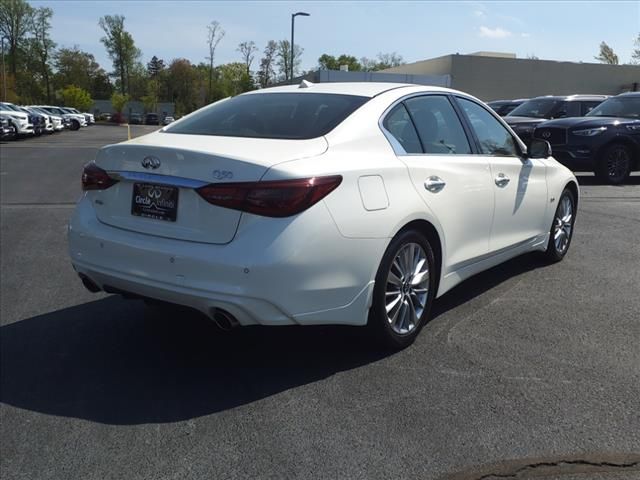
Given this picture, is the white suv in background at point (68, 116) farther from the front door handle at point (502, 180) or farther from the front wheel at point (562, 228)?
the front door handle at point (502, 180)

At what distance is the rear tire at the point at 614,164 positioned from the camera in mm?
12711

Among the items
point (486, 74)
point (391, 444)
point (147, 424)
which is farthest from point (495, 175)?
point (486, 74)

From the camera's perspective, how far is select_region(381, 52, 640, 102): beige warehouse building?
165 feet

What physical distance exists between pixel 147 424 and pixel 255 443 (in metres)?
0.58

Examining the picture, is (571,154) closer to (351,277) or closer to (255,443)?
(351,277)

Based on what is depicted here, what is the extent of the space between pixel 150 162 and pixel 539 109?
15068mm

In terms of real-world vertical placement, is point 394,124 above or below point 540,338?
above

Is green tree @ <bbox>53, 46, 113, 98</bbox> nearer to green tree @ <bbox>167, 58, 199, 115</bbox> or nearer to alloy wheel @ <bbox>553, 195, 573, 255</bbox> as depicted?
green tree @ <bbox>167, 58, 199, 115</bbox>

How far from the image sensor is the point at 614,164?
506 inches

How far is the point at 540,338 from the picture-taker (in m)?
4.37

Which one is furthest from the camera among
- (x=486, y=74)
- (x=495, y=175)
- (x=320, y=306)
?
(x=486, y=74)

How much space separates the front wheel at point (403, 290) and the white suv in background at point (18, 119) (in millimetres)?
29807

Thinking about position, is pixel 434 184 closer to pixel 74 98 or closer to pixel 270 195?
pixel 270 195

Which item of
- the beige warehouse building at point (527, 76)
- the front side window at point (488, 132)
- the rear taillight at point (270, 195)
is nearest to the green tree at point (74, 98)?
the beige warehouse building at point (527, 76)
